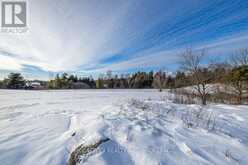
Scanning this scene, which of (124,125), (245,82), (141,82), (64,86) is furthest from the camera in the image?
(141,82)

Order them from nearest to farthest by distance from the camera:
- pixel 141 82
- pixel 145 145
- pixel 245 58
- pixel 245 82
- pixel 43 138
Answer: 1. pixel 145 145
2. pixel 43 138
3. pixel 245 82
4. pixel 245 58
5. pixel 141 82

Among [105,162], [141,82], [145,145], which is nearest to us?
[105,162]

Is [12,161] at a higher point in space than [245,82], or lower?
lower

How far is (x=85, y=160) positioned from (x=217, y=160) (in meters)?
2.20

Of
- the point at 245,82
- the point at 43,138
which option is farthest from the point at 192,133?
the point at 245,82

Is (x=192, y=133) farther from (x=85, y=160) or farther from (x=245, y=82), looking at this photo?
(x=245, y=82)

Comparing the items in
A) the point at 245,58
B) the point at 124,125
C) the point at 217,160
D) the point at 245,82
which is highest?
the point at 245,58

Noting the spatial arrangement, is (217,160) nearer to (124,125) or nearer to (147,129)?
(147,129)

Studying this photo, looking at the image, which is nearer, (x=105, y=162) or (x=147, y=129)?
(x=105, y=162)

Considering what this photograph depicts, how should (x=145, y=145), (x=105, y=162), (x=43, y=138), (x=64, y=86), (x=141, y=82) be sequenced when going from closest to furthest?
(x=105, y=162), (x=145, y=145), (x=43, y=138), (x=64, y=86), (x=141, y=82)

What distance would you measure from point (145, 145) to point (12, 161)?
2.37m

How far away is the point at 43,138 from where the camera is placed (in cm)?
342

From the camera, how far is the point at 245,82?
15594mm

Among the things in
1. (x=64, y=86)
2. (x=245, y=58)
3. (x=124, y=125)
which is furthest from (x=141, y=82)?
(x=124, y=125)
